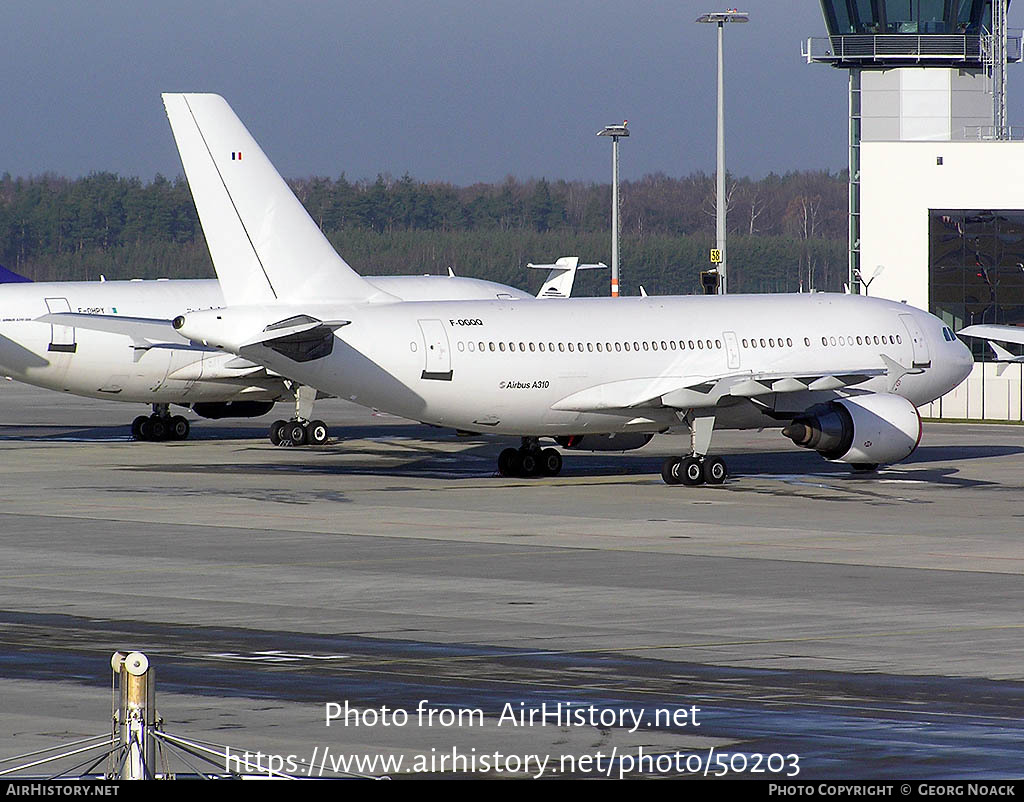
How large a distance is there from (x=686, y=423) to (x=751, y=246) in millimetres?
133634

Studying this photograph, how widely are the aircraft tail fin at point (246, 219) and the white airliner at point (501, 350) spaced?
0.10 feet

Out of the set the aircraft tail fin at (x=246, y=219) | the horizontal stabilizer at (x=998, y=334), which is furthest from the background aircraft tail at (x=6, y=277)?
the horizontal stabilizer at (x=998, y=334)

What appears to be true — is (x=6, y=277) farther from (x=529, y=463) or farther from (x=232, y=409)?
(x=529, y=463)

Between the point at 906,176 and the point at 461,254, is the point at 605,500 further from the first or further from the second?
the point at 461,254

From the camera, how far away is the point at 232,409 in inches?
2066

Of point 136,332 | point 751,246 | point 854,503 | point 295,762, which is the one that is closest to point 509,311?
point 854,503

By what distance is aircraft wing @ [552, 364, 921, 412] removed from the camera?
37594 millimetres

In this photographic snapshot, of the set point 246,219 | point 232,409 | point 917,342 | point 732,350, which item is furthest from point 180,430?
point 917,342

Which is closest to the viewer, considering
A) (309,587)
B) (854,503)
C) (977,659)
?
(977,659)

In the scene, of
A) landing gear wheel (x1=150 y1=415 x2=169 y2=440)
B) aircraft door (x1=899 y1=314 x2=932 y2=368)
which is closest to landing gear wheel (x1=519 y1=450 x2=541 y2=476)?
aircraft door (x1=899 y1=314 x2=932 y2=368)

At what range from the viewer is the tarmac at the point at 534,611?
1388 cm

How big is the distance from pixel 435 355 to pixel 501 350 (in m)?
1.49

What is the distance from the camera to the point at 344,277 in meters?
37.9

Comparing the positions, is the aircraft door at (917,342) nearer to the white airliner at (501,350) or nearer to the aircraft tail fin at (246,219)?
the white airliner at (501,350)
